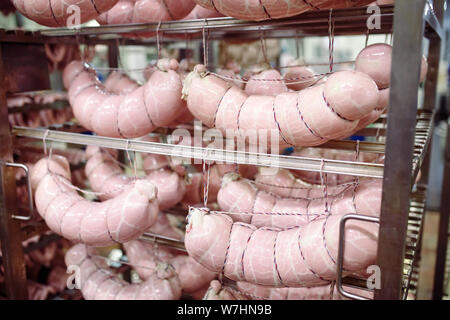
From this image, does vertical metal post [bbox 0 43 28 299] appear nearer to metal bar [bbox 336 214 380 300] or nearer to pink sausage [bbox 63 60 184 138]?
pink sausage [bbox 63 60 184 138]

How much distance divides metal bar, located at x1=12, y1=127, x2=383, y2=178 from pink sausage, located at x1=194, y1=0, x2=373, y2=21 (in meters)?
0.38

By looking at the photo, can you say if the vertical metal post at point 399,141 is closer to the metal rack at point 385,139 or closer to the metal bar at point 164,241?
the metal rack at point 385,139

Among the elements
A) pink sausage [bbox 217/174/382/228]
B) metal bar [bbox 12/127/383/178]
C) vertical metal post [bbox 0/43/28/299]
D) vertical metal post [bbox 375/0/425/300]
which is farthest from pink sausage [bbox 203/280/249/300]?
vertical metal post [bbox 0/43/28/299]

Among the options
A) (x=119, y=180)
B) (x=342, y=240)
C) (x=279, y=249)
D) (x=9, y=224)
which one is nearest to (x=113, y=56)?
(x=119, y=180)

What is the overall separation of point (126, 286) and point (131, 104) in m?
0.72

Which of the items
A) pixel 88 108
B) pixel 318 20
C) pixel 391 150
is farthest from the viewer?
pixel 88 108

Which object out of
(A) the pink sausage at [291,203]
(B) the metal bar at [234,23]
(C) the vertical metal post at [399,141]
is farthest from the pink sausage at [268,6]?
(A) the pink sausage at [291,203]

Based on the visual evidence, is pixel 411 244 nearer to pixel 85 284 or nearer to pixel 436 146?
pixel 85 284

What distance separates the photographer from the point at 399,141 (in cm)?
82

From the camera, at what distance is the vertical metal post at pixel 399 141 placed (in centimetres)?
78

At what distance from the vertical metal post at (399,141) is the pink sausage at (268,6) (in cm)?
25
